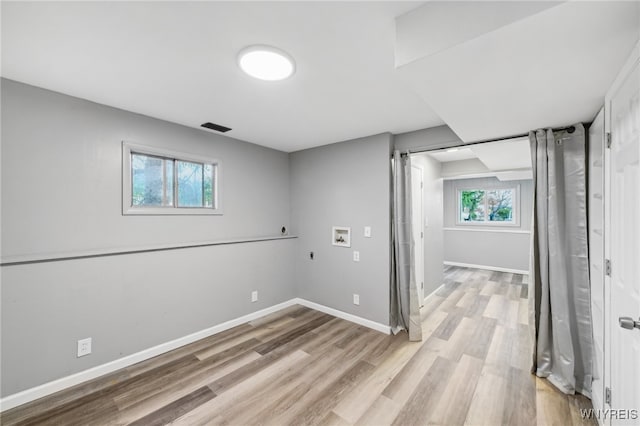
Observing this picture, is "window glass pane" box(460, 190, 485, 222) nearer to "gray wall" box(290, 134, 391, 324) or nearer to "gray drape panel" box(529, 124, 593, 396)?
"gray wall" box(290, 134, 391, 324)

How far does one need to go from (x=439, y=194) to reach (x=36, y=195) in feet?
17.3

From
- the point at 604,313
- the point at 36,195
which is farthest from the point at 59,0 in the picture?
the point at 604,313

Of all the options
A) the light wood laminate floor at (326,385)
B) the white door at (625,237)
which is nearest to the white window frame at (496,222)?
the light wood laminate floor at (326,385)

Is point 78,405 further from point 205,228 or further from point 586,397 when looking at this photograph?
point 586,397

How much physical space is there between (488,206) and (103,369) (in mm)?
7556

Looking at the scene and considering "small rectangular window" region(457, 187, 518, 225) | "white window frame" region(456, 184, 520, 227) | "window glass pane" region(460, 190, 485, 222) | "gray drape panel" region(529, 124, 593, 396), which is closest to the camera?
"gray drape panel" region(529, 124, 593, 396)

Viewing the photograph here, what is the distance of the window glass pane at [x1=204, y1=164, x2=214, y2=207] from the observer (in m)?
3.22

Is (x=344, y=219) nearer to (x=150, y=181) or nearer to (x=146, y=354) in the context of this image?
(x=150, y=181)

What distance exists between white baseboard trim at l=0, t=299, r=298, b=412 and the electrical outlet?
149mm

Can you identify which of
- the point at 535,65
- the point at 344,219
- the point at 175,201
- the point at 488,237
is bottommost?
the point at 488,237

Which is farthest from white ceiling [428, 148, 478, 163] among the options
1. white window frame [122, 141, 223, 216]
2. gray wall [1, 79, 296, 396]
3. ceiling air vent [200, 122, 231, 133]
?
gray wall [1, 79, 296, 396]

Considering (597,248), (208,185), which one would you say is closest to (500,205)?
(597,248)

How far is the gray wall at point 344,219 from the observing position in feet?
10.5

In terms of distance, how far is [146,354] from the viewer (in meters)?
2.52
